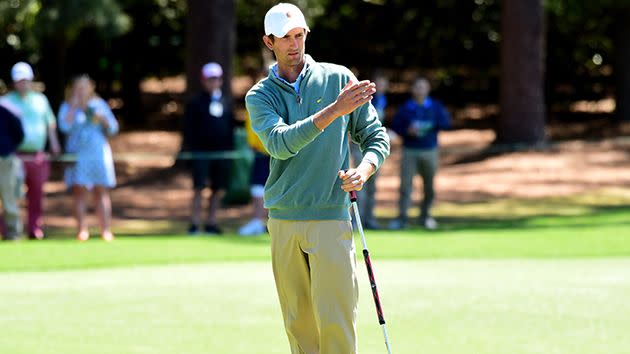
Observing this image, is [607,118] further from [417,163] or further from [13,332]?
[13,332]

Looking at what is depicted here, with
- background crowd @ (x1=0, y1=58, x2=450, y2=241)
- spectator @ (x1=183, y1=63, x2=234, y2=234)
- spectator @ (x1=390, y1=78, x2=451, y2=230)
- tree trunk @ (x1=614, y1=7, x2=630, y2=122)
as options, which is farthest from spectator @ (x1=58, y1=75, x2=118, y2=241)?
tree trunk @ (x1=614, y1=7, x2=630, y2=122)

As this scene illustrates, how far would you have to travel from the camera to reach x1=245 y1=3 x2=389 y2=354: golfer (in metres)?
5.99

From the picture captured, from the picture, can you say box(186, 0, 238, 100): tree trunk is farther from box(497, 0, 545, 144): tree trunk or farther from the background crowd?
the background crowd

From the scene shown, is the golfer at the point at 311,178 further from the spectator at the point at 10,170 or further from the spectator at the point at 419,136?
the spectator at the point at 419,136

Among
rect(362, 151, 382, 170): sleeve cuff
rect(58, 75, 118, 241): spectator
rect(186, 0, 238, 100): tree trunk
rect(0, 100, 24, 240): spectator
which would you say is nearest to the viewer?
rect(362, 151, 382, 170): sleeve cuff

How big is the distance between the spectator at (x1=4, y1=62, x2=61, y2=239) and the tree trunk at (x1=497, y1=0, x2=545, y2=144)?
11867 millimetres

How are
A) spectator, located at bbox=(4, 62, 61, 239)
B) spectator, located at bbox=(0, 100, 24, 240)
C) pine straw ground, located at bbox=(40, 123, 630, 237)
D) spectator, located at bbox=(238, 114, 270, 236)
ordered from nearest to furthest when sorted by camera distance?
spectator, located at bbox=(0, 100, 24, 240) < spectator, located at bbox=(4, 62, 61, 239) < spectator, located at bbox=(238, 114, 270, 236) < pine straw ground, located at bbox=(40, 123, 630, 237)

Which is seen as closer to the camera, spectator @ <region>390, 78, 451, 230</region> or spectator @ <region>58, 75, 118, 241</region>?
spectator @ <region>58, 75, 118, 241</region>

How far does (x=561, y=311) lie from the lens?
345 inches

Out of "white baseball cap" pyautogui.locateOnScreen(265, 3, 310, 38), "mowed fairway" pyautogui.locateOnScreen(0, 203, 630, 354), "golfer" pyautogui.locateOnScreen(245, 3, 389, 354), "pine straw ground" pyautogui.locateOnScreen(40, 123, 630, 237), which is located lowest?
"pine straw ground" pyautogui.locateOnScreen(40, 123, 630, 237)

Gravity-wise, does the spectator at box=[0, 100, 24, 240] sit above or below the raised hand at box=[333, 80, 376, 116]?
below

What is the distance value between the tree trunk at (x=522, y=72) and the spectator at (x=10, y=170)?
12488mm

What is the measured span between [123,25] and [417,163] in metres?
10.9

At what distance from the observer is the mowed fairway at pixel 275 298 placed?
7.81 metres
